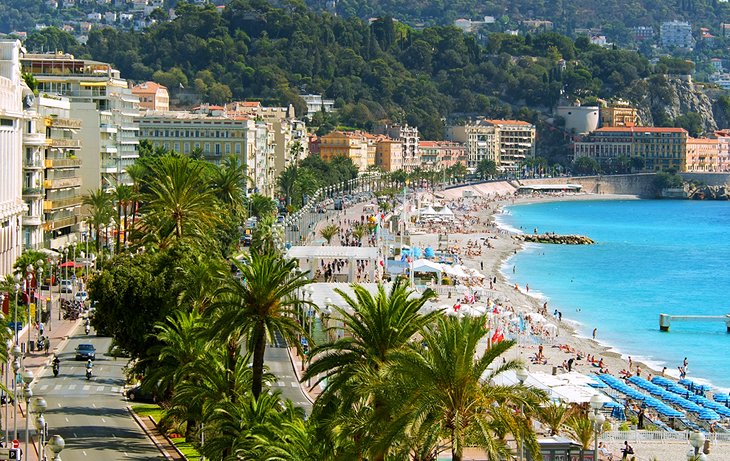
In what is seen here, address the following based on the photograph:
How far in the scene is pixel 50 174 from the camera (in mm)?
59344

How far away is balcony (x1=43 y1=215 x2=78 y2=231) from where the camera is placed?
5796 centimetres

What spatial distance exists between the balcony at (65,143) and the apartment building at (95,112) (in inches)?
122

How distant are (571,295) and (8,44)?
32411 millimetres

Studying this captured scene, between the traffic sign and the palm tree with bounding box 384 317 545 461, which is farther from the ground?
the palm tree with bounding box 384 317 545 461

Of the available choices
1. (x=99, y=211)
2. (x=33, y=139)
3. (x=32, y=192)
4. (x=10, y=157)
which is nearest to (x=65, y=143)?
(x=99, y=211)

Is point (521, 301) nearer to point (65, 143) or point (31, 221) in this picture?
point (65, 143)

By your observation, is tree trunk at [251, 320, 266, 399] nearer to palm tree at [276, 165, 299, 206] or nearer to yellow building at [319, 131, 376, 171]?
palm tree at [276, 165, 299, 206]

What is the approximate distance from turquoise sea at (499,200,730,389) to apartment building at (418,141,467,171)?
23488mm

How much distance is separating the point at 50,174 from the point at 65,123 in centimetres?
352

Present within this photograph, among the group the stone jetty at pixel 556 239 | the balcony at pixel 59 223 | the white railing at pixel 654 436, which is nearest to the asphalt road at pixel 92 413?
the white railing at pixel 654 436

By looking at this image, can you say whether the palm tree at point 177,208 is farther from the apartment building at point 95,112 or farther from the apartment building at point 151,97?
the apartment building at point 151,97

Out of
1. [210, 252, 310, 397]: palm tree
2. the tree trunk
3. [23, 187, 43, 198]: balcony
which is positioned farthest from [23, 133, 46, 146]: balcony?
the tree trunk

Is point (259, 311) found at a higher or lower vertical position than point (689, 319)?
higher

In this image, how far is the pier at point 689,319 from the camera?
62.5 metres
